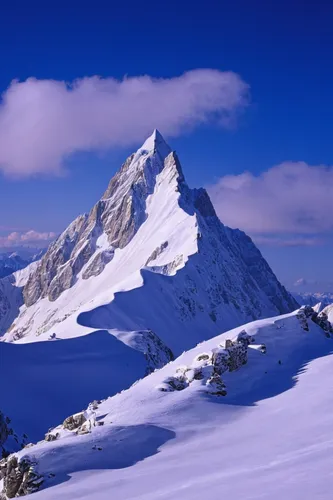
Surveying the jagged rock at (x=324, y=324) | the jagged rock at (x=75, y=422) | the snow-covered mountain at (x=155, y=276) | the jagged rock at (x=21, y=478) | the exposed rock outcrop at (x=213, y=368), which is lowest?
the jagged rock at (x=21, y=478)

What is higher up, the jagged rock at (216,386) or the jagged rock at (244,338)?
the jagged rock at (244,338)

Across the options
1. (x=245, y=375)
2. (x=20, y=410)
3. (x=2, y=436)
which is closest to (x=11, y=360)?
(x=20, y=410)

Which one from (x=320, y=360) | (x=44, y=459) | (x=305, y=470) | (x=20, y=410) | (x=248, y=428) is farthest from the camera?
(x=20, y=410)

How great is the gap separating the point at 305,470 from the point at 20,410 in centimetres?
3646

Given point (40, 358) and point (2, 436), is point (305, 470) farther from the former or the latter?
point (40, 358)

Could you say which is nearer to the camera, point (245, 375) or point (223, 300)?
point (245, 375)

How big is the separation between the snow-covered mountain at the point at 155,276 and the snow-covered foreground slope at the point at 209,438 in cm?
3712

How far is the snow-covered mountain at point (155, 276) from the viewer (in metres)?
84.8

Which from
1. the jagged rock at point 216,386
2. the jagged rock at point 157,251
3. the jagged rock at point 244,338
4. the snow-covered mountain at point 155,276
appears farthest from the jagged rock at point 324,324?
the jagged rock at point 157,251

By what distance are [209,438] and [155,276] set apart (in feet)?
275

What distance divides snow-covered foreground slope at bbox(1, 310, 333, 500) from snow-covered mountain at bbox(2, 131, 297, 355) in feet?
122

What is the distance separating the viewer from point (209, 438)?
1767 cm

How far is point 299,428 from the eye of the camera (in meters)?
16.4

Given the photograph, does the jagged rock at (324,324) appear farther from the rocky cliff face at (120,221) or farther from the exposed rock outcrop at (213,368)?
the rocky cliff face at (120,221)
